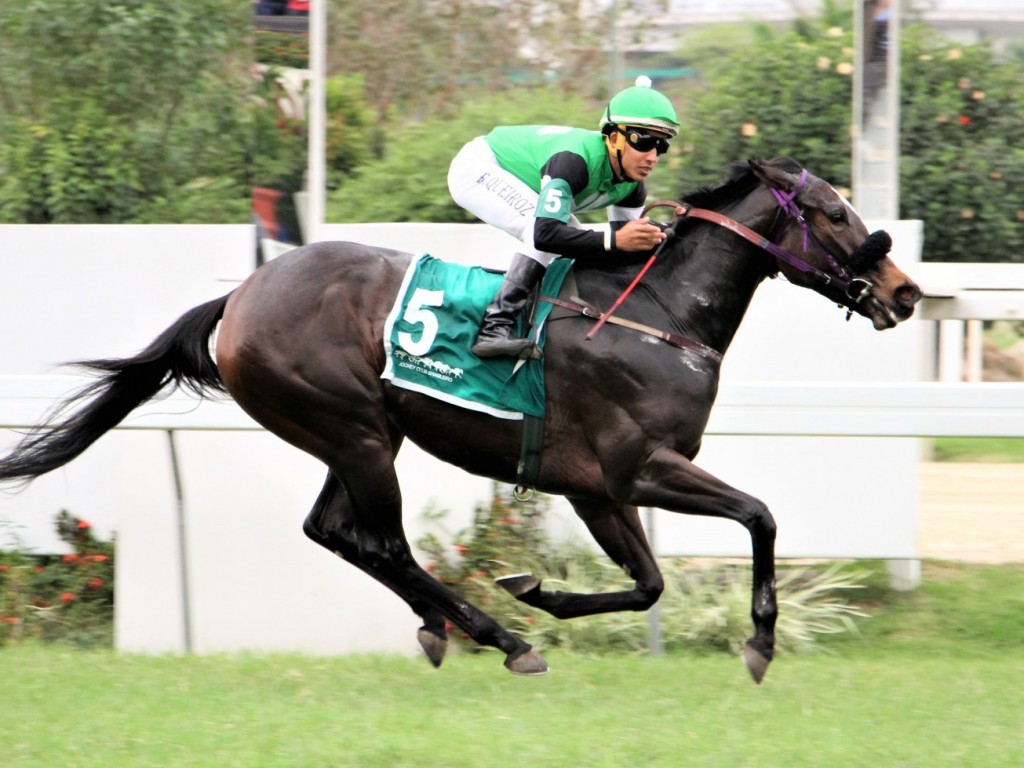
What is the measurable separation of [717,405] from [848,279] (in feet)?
3.36

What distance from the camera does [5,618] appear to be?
6.43 m

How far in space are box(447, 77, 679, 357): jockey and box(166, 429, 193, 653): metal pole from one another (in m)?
1.70

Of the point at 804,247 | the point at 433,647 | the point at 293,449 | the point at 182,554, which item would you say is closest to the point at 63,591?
the point at 182,554

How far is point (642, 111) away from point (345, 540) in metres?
→ 1.90

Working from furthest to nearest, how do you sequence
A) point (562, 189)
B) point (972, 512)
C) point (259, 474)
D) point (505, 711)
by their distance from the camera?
1. point (972, 512)
2. point (259, 474)
3. point (562, 189)
4. point (505, 711)

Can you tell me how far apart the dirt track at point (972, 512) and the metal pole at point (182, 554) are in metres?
3.65

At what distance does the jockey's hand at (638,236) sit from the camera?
16.4ft

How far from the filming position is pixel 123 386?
553cm

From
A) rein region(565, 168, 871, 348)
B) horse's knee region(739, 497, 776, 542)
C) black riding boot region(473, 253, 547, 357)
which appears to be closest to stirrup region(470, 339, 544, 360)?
black riding boot region(473, 253, 547, 357)

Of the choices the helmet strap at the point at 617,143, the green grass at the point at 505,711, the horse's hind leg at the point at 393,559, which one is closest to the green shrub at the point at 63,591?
the green grass at the point at 505,711

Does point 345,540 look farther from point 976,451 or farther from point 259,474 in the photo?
point 976,451

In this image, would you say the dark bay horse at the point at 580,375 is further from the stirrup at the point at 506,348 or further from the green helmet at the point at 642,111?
the green helmet at the point at 642,111

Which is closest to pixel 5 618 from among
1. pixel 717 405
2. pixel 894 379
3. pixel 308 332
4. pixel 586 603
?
pixel 308 332

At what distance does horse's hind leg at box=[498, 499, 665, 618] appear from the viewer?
5238mm
